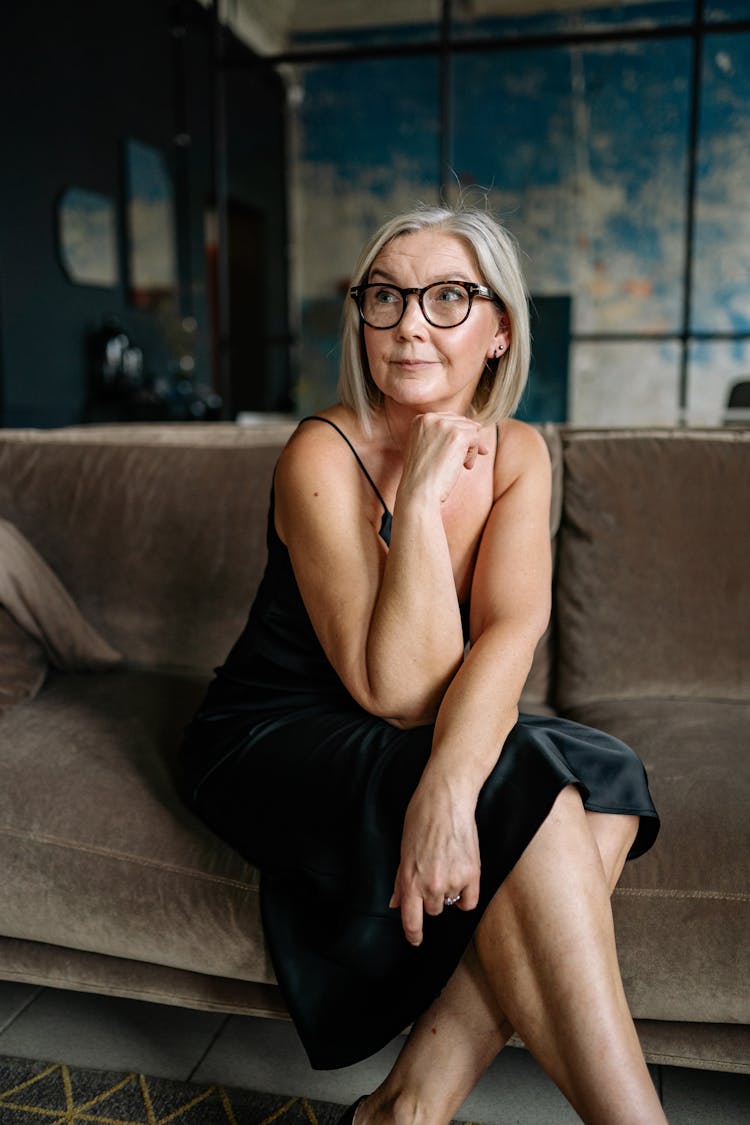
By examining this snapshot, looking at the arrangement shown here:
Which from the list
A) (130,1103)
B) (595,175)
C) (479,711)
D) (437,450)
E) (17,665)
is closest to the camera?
(479,711)

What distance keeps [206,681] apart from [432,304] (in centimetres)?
98

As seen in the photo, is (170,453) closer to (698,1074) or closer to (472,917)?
(472,917)

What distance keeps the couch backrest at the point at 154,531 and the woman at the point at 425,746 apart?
483mm

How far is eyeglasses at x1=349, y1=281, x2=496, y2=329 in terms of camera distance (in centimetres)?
131

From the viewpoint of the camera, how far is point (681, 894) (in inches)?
48.6

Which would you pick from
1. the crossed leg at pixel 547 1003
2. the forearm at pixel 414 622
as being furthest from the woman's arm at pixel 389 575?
the crossed leg at pixel 547 1003

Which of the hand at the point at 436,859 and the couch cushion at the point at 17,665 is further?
the couch cushion at the point at 17,665

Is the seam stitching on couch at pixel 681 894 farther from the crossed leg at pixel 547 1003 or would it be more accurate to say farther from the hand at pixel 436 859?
the hand at pixel 436 859

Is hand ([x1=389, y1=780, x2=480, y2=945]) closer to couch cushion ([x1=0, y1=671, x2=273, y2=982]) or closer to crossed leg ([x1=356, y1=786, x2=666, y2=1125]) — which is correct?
crossed leg ([x1=356, y1=786, x2=666, y2=1125])

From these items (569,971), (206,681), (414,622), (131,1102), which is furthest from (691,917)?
(206,681)

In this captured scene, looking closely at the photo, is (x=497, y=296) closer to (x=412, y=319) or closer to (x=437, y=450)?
(x=412, y=319)

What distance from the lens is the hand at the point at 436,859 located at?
1035 millimetres

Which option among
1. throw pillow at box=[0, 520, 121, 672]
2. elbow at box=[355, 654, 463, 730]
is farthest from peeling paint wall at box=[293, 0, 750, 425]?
elbow at box=[355, 654, 463, 730]

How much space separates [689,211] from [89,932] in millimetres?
4094
